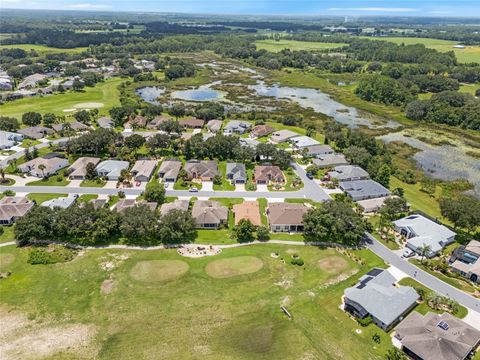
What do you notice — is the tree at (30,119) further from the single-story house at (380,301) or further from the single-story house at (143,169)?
the single-story house at (380,301)

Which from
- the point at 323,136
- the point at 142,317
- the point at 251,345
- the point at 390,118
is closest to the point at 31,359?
the point at 142,317

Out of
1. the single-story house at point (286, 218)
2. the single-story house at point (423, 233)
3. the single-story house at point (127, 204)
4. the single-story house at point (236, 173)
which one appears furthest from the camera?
the single-story house at point (236, 173)

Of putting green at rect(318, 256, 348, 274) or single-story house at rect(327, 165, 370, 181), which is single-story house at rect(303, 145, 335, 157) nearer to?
single-story house at rect(327, 165, 370, 181)

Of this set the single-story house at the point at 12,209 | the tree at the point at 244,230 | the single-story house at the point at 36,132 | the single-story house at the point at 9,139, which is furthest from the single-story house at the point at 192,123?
the tree at the point at 244,230

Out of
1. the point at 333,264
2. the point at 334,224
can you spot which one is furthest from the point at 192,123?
the point at 333,264

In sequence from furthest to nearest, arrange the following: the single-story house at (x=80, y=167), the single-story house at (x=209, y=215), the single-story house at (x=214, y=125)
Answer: the single-story house at (x=214, y=125) < the single-story house at (x=80, y=167) < the single-story house at (x=209, y=215)

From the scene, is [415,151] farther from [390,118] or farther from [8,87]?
[8,87]

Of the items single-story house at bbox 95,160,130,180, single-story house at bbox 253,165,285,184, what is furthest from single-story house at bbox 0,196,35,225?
single-story house at bbox 253,165,285,184
